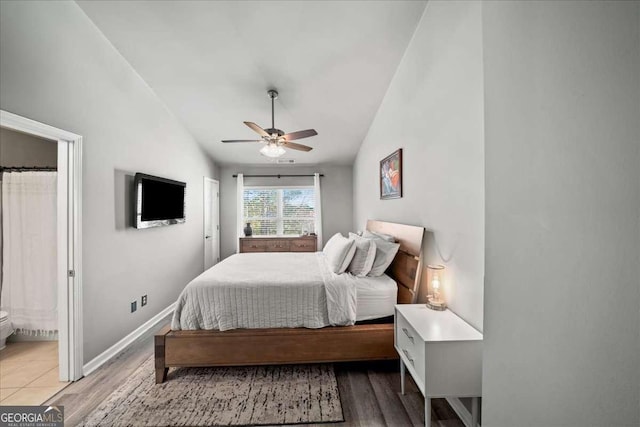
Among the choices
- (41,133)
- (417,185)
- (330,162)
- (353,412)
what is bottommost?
(353,412)

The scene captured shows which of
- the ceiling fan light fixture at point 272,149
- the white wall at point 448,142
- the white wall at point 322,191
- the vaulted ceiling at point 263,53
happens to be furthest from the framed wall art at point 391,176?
the white wall at point 322,191

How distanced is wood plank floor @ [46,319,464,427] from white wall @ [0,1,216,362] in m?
0.28

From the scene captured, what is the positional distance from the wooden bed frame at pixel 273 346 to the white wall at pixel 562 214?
1.51 metres

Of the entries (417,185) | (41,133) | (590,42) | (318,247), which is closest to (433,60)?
(417,185)

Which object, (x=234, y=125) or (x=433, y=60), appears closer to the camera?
(x=433, y=60)

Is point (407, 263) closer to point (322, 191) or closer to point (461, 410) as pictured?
point (461, 410)

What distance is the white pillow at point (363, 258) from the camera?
235 centimetres

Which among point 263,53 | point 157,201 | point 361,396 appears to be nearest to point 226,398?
point 361,396

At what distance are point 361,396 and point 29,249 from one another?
10.4ft

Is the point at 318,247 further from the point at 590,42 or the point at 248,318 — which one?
the point at 590,42

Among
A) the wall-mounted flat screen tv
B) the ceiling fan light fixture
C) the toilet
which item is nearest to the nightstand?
the ceiling fan light fixture

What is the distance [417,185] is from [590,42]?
1.92 m

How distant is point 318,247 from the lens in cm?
539

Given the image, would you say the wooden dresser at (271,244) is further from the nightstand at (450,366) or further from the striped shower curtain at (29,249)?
the nightstand at (450,366)
